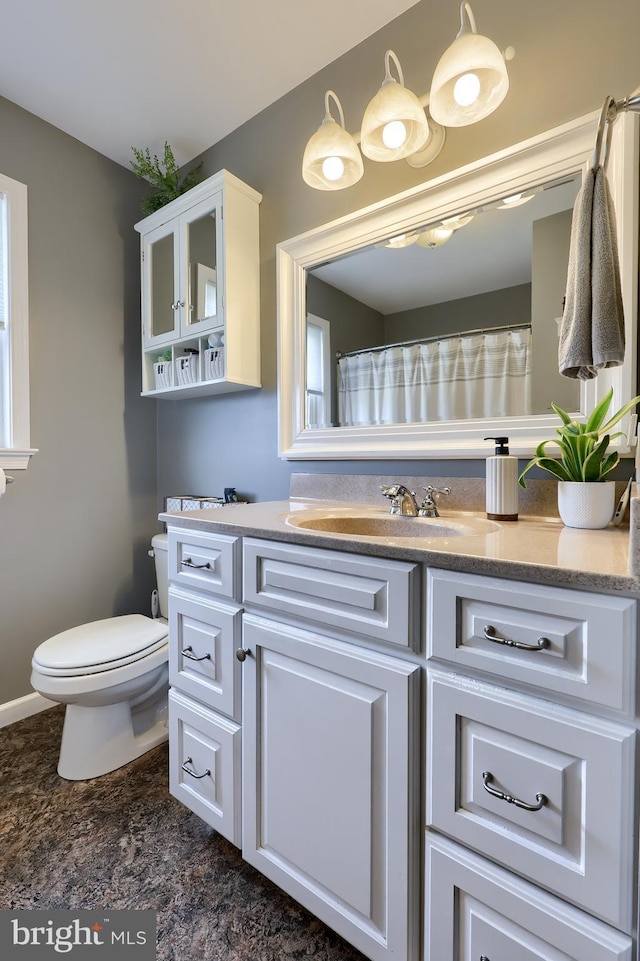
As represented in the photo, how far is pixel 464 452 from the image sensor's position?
1.28m

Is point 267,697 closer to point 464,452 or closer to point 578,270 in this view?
point 464,452

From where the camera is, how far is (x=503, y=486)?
111 centimetres

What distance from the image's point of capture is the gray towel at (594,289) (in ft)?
2.59

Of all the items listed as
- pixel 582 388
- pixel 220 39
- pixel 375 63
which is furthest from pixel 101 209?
pixel 582 388

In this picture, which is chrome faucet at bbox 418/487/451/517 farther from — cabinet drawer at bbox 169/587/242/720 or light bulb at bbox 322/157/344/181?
light bulb at bbox 322/157/344/181

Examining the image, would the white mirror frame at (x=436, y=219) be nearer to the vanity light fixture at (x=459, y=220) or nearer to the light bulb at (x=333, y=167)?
the vanity light fixture at (x=459, y=220)

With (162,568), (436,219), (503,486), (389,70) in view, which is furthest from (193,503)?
(389,70)

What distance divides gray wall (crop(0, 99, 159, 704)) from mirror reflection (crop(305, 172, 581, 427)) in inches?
42.4

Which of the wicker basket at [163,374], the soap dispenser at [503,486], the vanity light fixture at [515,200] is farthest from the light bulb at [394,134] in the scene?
the wicker basket at [163,374]

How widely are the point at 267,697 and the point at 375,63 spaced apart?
194cm

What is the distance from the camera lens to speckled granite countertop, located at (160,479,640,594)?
1.97ft

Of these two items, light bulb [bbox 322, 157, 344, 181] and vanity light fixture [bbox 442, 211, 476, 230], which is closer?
vanity light fixture [bbox 442, 211, 476, 230]

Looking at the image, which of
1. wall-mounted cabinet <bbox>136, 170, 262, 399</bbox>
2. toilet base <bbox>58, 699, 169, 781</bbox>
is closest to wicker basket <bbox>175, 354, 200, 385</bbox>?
wall-mounted cabinet <bbox>136, 170, 262, 399</bbox>

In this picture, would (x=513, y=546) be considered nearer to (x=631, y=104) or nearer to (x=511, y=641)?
(x=511, y=641)
